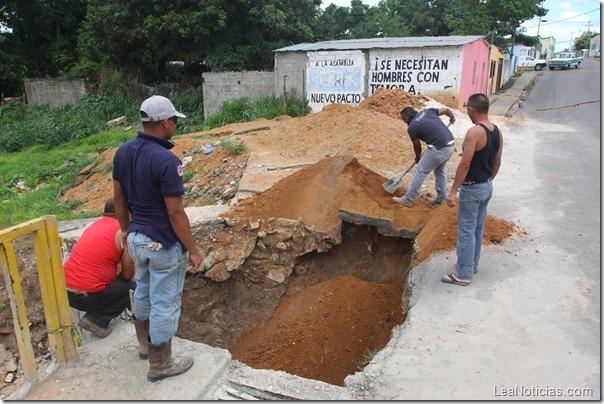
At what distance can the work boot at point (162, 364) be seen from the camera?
2953mm

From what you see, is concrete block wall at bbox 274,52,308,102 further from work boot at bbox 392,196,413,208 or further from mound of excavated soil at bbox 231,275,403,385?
mound of excavated soil at bbox 231,275,403,385

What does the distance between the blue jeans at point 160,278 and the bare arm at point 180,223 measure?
0.08 meters

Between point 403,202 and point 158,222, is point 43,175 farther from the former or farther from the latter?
point 158,222

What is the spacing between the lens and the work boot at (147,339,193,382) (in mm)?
2953

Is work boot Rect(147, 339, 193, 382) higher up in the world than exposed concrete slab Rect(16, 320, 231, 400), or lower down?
higher up

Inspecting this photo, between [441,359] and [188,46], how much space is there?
18024 mm

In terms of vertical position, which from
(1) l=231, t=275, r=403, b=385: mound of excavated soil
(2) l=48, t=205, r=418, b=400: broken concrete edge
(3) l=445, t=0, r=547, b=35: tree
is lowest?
(1) l=231, t=275, r=403, b=385: mound of excavated soil

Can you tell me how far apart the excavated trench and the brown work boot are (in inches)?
73.9

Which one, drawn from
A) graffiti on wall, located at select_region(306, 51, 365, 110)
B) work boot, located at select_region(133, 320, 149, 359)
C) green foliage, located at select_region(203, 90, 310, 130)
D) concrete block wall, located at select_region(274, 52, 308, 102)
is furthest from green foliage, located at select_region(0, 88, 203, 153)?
work boot, located at select_region(133, 320, 149, 359)

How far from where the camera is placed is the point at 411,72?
15719 millimetres

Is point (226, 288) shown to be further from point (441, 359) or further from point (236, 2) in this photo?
point (236, 2)

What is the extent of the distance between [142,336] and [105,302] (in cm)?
48

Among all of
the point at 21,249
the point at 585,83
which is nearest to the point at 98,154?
the point at 21,249

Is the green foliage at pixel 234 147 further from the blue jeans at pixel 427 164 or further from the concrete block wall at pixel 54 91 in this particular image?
the concrete block wall at pixel 54 91
